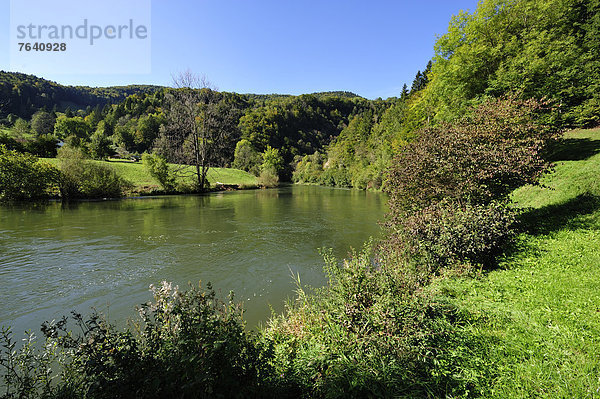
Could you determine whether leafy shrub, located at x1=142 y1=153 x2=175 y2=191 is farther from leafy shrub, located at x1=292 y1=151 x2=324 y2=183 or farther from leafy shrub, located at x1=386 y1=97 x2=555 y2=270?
leafy shrub, located at x1=292 y1=151 x2=324 y2=183

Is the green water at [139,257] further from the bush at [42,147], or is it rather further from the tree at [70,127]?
the tree at [70,127]

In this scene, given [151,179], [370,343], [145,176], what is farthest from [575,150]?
[145,176]

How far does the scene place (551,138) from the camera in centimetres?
799

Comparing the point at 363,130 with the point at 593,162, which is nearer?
the point at 593,162

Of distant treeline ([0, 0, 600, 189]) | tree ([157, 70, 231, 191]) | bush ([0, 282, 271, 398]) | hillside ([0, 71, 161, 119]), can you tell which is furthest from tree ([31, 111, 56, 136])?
bush ([0, 282, 271, 398])

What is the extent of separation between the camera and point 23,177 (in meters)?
21.0

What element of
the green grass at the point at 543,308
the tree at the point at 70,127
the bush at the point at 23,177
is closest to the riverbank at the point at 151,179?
the bush at the point at 23,177

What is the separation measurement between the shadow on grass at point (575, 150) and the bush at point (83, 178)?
35.5 meters

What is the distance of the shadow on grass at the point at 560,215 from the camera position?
7573 mm

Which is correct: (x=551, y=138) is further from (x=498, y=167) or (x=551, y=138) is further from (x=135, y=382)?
(x=135, y=382)

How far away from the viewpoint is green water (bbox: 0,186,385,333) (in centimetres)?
634

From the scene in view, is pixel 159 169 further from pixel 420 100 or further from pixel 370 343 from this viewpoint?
pixel 370 343

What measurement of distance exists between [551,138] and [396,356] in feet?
30.3

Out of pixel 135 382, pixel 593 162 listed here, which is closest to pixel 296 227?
pixel 135 382
